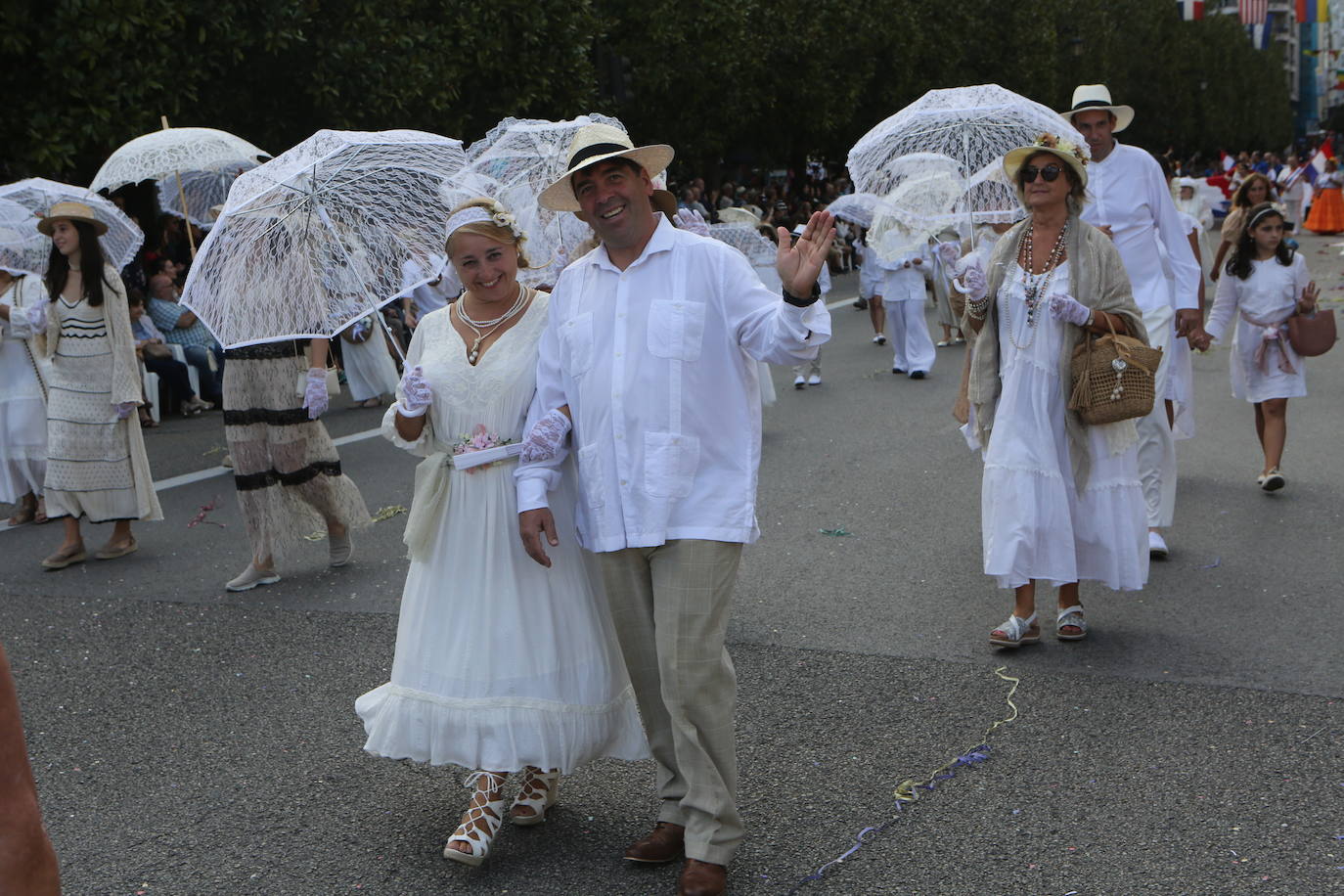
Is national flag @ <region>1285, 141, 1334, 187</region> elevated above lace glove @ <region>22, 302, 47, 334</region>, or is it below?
above

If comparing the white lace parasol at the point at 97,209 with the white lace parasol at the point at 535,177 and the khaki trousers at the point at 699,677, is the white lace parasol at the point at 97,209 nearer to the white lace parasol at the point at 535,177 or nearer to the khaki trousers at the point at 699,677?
the white lace parasol at the point at 535,177

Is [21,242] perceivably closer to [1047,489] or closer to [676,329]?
[1047,489]

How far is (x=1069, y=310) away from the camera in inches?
225

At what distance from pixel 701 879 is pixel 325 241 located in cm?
289

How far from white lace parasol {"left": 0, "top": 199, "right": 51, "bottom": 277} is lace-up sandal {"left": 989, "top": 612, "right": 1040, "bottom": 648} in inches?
244

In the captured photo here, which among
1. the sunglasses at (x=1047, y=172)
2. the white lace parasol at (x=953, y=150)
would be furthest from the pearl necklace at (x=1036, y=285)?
the white lace parasol at (x=953, y=150)

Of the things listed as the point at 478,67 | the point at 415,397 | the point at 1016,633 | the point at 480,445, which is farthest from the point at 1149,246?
the point at 478,67

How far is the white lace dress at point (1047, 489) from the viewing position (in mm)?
5828

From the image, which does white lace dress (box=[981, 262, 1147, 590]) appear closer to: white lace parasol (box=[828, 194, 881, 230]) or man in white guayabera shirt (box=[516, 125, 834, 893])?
white lace parasol (box=[828, 194, 881, 230])

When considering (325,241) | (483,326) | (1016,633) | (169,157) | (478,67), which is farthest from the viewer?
(478,67)

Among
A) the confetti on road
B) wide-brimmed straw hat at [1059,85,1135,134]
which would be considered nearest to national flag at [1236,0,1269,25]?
wide-brimmed straw hat at [1059,85,1135,134]

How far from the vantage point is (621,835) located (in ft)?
14.5

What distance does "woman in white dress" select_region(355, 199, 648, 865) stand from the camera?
419 cm

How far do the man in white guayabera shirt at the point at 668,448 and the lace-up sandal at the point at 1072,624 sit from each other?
2.39 meters
